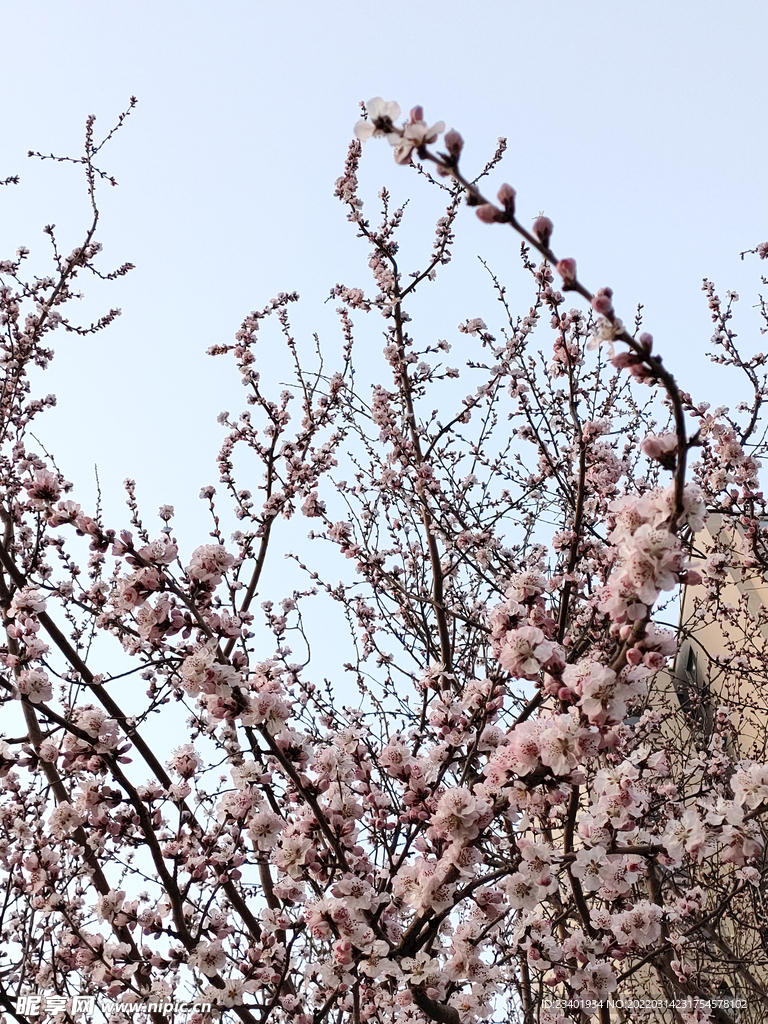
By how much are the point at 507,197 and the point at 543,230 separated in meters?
0.10

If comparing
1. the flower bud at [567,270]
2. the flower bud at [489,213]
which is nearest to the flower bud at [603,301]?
the flower bud at [567,270]

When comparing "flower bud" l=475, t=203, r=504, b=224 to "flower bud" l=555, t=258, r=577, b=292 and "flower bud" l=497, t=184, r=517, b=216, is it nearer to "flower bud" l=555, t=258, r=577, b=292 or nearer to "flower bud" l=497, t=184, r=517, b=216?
"flower bud" l=497, t=184, r=517, b=216

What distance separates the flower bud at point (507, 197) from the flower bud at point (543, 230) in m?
0.06

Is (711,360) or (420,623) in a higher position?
(711,360)

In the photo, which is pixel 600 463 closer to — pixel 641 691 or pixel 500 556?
pixel 500 556

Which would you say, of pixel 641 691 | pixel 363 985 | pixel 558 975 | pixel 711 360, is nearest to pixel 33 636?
pixel 363 985

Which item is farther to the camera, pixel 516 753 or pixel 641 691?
pixel 516 753

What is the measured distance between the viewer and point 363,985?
2.81 metres

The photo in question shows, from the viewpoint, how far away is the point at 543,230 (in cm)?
164

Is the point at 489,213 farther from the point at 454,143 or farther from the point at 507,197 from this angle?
the point at 454,143

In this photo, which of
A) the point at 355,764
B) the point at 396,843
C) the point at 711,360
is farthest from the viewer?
the point at 711,360

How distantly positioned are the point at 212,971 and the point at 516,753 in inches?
59.8

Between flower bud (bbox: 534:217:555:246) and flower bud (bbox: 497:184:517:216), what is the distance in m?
0.06

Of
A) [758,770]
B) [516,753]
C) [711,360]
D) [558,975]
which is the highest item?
[711,360]
